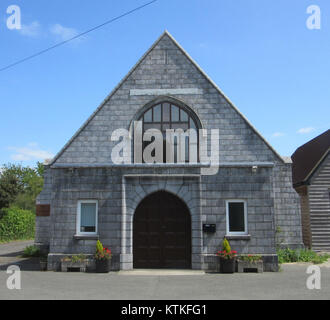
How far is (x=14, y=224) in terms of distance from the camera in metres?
28.4

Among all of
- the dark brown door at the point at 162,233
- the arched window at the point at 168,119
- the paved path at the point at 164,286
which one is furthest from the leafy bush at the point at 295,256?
the arched window at the point at 168,119

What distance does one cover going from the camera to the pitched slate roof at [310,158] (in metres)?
18.9

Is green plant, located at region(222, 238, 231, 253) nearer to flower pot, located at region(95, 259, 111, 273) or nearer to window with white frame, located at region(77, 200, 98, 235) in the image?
flower pot, located at region(95, 259, 111, 273)

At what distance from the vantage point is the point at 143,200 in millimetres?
13336

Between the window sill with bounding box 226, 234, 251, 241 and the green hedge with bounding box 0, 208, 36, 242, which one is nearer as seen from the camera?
the window sill with bounding box 226, 234, 251, 241

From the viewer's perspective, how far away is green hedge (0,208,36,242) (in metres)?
27.8

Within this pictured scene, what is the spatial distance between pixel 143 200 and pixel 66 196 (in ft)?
9.85

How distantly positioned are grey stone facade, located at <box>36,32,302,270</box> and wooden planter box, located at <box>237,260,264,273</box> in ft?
1.45

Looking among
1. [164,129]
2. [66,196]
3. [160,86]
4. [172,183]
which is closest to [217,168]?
[172,183]

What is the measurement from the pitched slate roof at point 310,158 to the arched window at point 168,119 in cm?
804

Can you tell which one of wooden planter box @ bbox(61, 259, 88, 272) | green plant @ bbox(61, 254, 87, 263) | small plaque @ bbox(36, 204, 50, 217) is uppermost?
small plaque @ bbox(36, 204, 50, 217)

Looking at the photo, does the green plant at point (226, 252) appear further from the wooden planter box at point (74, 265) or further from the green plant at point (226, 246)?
the wooden planter box at point (74, 265)
